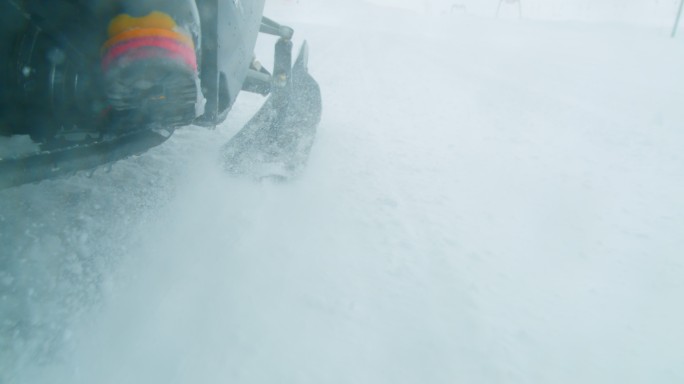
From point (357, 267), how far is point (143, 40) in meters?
1.40

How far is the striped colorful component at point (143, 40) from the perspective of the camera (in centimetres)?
109

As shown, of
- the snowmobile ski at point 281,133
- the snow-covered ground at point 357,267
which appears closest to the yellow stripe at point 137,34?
the snow-covered ground at point 357,267

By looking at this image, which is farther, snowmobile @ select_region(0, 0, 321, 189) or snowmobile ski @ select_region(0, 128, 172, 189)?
snowmobile ski @ select_region(0, 128, 172, 189)

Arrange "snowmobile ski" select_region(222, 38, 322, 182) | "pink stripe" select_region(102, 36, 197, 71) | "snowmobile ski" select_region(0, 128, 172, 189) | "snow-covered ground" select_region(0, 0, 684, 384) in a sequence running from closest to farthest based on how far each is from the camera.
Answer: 1. "pink stripe" select_region(102, 36, 197, 71)
2. "snowmobile ski" select_region(0, 128, 172, 189)
3. "snow-covered ground" select_region(0, 0, 684, 384)
4. "snowmobile ski" select_region(222, 38, 322, 182)

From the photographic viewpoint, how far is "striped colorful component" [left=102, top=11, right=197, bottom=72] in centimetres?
109

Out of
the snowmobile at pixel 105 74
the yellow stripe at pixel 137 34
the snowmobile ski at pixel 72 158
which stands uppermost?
the yellow stripe at pixel 137 34

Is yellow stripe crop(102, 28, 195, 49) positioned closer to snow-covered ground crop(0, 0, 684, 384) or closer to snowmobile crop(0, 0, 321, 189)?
snowmobile crop(0, 0, 321, 189)

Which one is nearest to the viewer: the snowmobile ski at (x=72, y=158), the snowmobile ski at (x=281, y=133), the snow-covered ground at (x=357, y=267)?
the snowmobile ski at (x=72, y=158)

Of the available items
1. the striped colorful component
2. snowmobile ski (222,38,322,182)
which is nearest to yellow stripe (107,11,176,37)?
the striped colorful component

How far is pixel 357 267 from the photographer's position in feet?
Answer: 6.71

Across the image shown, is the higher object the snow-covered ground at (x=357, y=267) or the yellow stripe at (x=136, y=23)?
the yellow stripe at (x=136, y=23)

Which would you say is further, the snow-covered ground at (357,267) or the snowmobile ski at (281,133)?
the snowmobile ski at (281,133)

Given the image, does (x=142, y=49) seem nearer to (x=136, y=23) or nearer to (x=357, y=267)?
(x=136, y=23)

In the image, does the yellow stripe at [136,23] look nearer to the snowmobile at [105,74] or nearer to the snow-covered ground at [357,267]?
the snowmobile at [105,74]
